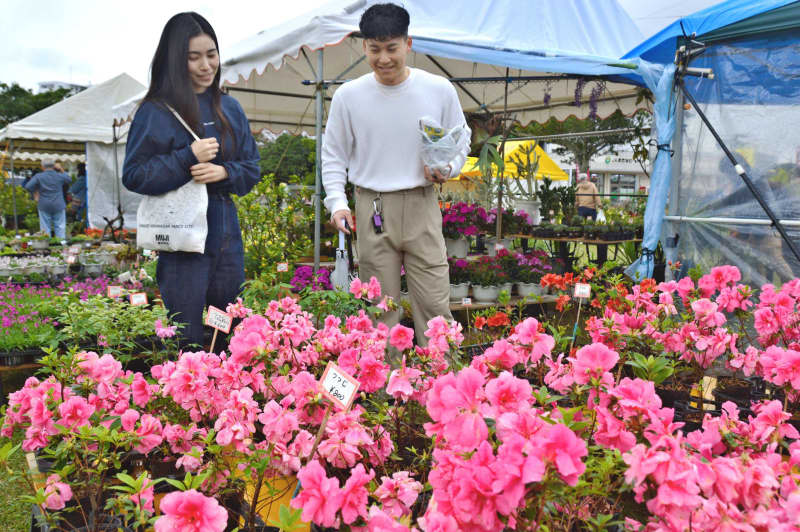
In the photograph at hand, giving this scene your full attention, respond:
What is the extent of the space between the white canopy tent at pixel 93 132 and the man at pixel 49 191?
40.0 inches

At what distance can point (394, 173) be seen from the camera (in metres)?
2.67

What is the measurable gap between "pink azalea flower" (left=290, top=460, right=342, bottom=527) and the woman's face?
192cm

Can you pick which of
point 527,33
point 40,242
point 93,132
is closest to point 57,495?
point 527,33

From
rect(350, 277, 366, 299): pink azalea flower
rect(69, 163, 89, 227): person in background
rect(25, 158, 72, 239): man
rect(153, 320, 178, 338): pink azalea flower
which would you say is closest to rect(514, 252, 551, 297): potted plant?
rect(350, 277, 366, 299): pink azalea flower

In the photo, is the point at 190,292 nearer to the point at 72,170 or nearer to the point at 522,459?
the point at 522,459

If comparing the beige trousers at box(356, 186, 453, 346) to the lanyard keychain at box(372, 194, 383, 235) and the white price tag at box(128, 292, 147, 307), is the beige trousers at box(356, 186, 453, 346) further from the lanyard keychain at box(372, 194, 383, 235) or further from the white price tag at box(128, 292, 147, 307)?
the white price tag at box(128, 292, 147, 307)

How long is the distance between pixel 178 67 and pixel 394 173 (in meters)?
1.00

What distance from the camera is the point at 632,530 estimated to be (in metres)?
0.85

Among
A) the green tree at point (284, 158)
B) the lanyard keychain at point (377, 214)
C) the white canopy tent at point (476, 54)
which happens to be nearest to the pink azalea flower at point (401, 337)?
the lanyard keychain at point (377, 214)

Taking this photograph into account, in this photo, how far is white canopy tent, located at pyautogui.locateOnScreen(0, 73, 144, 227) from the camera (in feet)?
38.8

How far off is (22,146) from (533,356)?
53.5 ft

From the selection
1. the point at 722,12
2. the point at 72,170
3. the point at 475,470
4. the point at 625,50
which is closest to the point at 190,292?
the point at 475,470

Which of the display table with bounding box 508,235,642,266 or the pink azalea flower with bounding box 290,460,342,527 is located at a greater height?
the display table with bounding box 508,235,642,266

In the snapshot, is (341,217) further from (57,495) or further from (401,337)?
(57,495)
